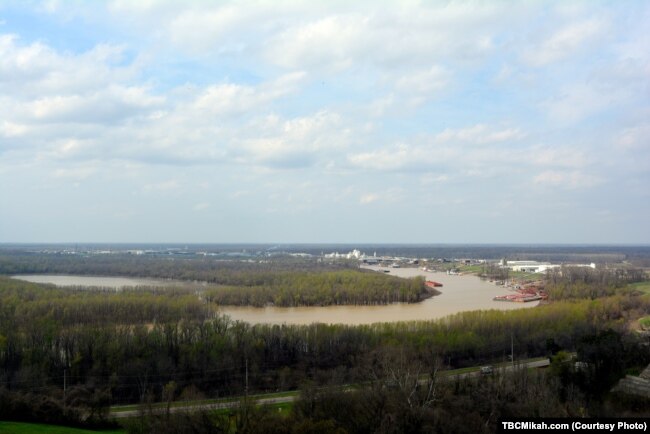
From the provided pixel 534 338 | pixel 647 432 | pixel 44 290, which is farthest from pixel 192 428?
pixel 44 290

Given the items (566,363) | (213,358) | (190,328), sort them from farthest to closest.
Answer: (190,328)
(213,358)
(566,363)

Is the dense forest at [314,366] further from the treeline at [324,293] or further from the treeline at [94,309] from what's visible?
the treeline at [324,293]

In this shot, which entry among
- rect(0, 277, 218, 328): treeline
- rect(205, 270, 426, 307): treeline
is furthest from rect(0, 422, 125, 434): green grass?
rect(205, 270, 426, 307): treeline

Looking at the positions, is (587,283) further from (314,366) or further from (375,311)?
(314,366)

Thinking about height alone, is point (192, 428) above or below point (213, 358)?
above

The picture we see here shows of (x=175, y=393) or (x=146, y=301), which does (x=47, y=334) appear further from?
(x=146, y=301)

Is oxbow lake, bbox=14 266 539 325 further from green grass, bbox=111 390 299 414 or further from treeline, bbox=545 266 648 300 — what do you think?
green grass, bbox=111 390 299 414

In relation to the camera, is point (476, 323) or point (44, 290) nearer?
point (476, 323)
